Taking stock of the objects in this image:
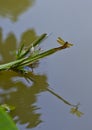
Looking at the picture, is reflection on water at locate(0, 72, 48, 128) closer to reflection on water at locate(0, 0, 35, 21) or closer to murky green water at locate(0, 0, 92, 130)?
murky green water at locate(0, 0, 92, 130)

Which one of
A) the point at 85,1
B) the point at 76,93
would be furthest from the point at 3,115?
the point at 85,1

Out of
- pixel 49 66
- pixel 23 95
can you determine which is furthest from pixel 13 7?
pixel 23 95

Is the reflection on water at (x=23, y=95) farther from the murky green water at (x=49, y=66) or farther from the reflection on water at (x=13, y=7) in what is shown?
the reflection on water at (x=13, y=7)

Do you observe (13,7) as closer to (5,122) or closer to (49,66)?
(49,66)

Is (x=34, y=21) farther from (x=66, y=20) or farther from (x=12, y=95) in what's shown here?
(x=12, y=95)

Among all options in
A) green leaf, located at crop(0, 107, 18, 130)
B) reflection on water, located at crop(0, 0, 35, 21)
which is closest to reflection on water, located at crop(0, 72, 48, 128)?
reflection on water, located at crop(0, 0, 35, 21)

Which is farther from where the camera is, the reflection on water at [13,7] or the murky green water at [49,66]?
the reflection on water at [13,7]

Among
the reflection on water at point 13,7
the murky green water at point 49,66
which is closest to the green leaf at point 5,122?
the murky green water at point 49,66
